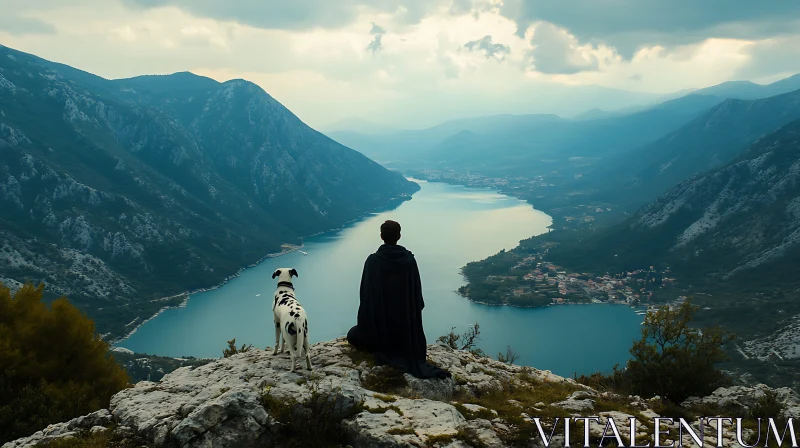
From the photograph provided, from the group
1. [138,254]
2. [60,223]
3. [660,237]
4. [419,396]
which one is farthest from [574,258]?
[419,396]

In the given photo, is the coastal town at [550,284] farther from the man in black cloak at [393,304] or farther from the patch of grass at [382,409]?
the patch of grass at [382,409]

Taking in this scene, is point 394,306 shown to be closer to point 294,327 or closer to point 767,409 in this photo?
point 294,327

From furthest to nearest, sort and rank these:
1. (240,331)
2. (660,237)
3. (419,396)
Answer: (660,237) < (240,331) < (419,396)

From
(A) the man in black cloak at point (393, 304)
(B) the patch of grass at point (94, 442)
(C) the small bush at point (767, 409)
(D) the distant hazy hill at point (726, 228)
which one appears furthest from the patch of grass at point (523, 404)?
(D) the distant hazy hill at point (726, 228)

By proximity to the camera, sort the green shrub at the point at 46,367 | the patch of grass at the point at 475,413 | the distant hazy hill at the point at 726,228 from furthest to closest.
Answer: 1. the distant hazy hill at the point at 726,228
2. the green shrub at the point at 46,367
3. the patch of grass at the point at 475,413

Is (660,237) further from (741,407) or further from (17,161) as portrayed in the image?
(17,161)

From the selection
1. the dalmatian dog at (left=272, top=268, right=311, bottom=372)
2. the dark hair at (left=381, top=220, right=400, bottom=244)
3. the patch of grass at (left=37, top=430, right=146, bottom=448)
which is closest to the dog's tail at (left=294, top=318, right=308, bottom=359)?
the dalmatian dog at (left=272, top=268, right=311, bottom=372)

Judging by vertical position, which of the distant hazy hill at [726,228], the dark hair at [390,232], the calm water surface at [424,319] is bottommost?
the calm water surface at [424,319]
